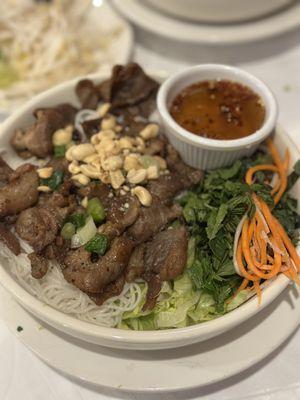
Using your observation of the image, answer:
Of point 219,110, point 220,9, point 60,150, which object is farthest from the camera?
point 220,9

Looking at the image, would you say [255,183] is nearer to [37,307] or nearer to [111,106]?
[111,106]

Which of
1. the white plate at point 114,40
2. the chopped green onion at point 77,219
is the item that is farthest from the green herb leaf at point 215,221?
the white plate at point 114,40

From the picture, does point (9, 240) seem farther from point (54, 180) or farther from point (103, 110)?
point (103, 110)

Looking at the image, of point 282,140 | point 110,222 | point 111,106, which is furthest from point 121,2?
point 110,222

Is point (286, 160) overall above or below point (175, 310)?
above

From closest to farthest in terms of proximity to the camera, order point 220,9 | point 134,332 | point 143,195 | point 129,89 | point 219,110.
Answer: point 134,332
point 143,195
point 219,110
point 129,89
point 220,9

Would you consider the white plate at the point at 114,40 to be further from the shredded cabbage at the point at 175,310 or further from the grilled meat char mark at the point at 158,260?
the shredded cabbage at the point at 175,310

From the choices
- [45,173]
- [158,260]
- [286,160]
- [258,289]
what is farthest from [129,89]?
[258,289]

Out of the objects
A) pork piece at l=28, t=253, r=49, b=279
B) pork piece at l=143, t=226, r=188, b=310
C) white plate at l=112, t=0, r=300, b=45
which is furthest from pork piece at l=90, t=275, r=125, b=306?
white plate at l=112, t=0, r=300, b=45
